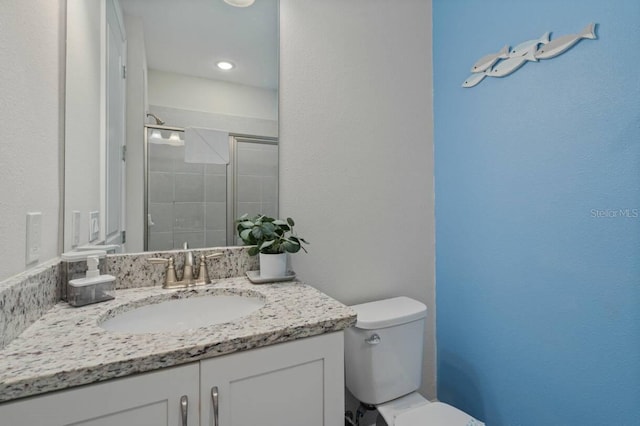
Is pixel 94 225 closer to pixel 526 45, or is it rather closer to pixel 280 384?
pixel 280 384

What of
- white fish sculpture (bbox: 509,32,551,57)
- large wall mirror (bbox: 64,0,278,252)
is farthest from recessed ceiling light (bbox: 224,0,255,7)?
white fish sculpture (bbox: 509,32,551,57)

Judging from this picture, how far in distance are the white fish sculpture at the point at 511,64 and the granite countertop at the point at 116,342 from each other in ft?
3.84

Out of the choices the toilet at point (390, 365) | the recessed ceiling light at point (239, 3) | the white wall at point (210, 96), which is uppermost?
the recessed ceiling light at point (239, 3)

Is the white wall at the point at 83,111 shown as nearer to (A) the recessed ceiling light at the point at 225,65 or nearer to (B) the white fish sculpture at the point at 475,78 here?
(A) the recessed ceiling light at the point at 225,65

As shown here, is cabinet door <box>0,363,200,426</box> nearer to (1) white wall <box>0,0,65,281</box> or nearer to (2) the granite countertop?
(2) the granite countertop

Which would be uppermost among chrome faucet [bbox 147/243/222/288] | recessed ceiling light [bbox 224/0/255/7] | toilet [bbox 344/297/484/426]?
recessed ceiling light [bbox 224/0/255/7]

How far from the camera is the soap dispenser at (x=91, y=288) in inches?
33.4

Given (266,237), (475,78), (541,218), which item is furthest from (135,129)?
(541,218)

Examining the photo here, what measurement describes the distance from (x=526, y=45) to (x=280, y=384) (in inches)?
57.2

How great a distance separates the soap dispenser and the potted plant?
437mm

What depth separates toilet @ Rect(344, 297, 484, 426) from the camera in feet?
3.82

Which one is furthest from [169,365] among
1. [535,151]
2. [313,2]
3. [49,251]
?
[313,2]

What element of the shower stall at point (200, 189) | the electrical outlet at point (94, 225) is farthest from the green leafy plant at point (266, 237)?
the electrical outlet at point (94, 225)

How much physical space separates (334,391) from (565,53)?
134cm
